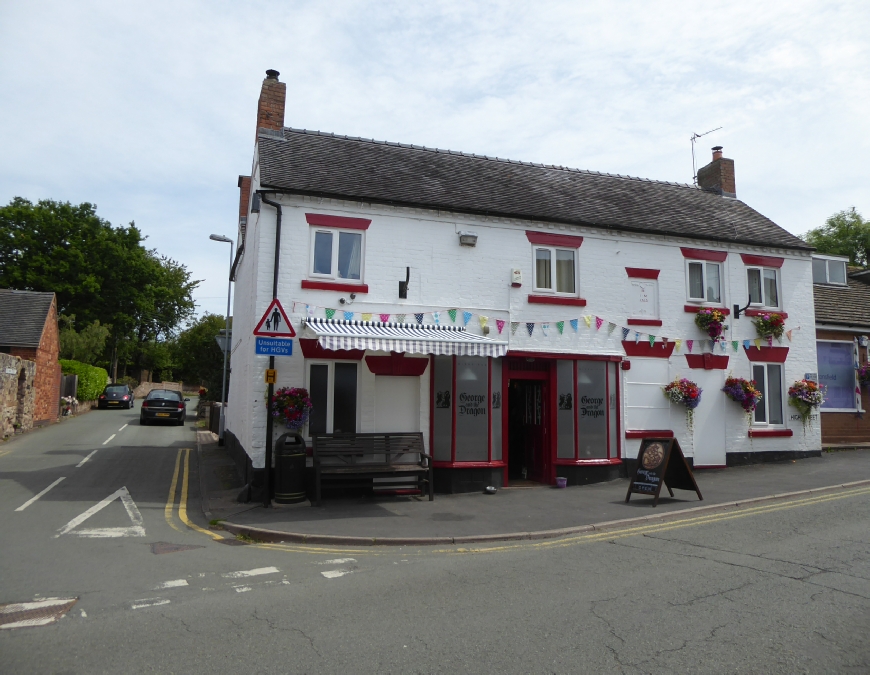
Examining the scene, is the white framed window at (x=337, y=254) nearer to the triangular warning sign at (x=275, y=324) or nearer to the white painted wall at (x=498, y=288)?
the white painted wall at (x=498, y=288)

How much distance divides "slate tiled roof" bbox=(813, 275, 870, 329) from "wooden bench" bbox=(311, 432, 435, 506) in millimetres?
13815

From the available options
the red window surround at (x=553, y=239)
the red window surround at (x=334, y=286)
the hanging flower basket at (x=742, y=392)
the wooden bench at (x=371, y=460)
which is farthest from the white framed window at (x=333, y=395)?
the hanging flower basket at (x=742, y=392)

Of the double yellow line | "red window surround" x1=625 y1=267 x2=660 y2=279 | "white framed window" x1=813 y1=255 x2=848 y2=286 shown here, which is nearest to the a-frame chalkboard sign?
"red window surround" x1=625 y1=267 x2=660 y2=279

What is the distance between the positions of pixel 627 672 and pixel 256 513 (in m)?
7.47

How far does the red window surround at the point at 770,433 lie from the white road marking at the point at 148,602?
14421mm

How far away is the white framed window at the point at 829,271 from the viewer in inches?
866

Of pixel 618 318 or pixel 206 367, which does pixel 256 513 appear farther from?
pixel 206 367

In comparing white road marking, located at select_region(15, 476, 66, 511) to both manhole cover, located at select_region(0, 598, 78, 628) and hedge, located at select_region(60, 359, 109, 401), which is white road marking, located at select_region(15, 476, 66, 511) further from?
hedge, located at select_region(60, 359, 109, 401)

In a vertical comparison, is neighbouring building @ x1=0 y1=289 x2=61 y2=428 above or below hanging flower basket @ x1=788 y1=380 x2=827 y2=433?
above

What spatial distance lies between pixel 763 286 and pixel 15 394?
24.8 m

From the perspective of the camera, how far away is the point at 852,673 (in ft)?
14.4

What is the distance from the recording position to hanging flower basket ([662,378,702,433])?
14.8m

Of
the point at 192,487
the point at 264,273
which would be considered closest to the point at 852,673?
the point at 264,273

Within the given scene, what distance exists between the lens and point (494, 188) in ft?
50.1
